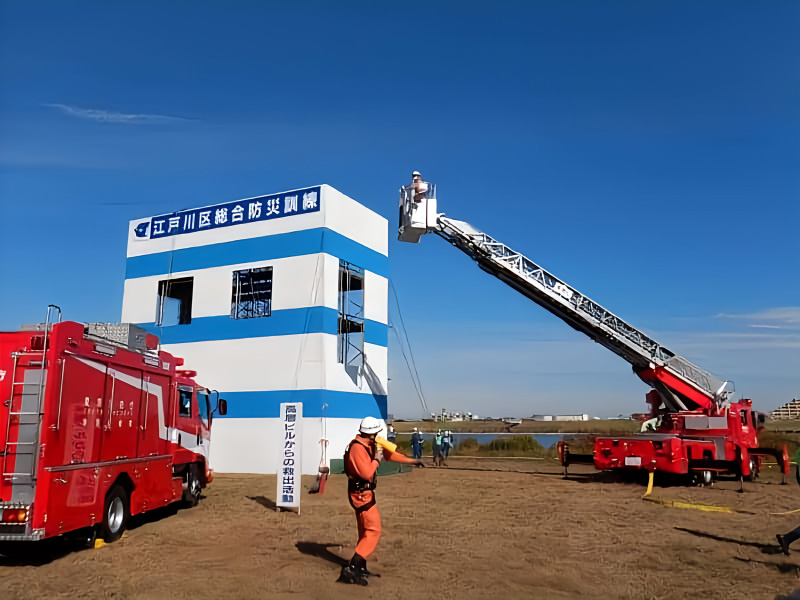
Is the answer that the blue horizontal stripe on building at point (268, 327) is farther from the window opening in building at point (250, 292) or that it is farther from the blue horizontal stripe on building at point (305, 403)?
the blue horizontal stripe on building at point (305, 403)

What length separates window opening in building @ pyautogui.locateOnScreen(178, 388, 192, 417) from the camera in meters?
13.5

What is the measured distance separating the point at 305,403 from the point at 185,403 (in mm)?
9444

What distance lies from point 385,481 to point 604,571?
14028mm

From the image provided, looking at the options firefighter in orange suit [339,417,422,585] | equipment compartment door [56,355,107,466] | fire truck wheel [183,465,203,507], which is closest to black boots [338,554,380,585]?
firefighter in orange suit [339,417,422,585]

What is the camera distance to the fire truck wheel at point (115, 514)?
1015 centimetres

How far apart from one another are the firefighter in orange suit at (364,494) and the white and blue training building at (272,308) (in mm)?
14748

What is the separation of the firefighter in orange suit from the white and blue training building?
1475 centimetres

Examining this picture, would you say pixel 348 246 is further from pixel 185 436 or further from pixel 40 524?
pixel 40 524

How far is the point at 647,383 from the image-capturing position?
21188 millimetres

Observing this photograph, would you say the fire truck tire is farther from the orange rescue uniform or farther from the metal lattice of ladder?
the orange rescue uniform

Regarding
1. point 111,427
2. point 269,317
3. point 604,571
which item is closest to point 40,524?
point 111,427

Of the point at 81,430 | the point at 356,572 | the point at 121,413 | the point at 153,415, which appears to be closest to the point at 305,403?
the point at 153,415

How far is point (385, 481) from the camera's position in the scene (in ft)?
71.5

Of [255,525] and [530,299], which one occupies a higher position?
[530,299]
